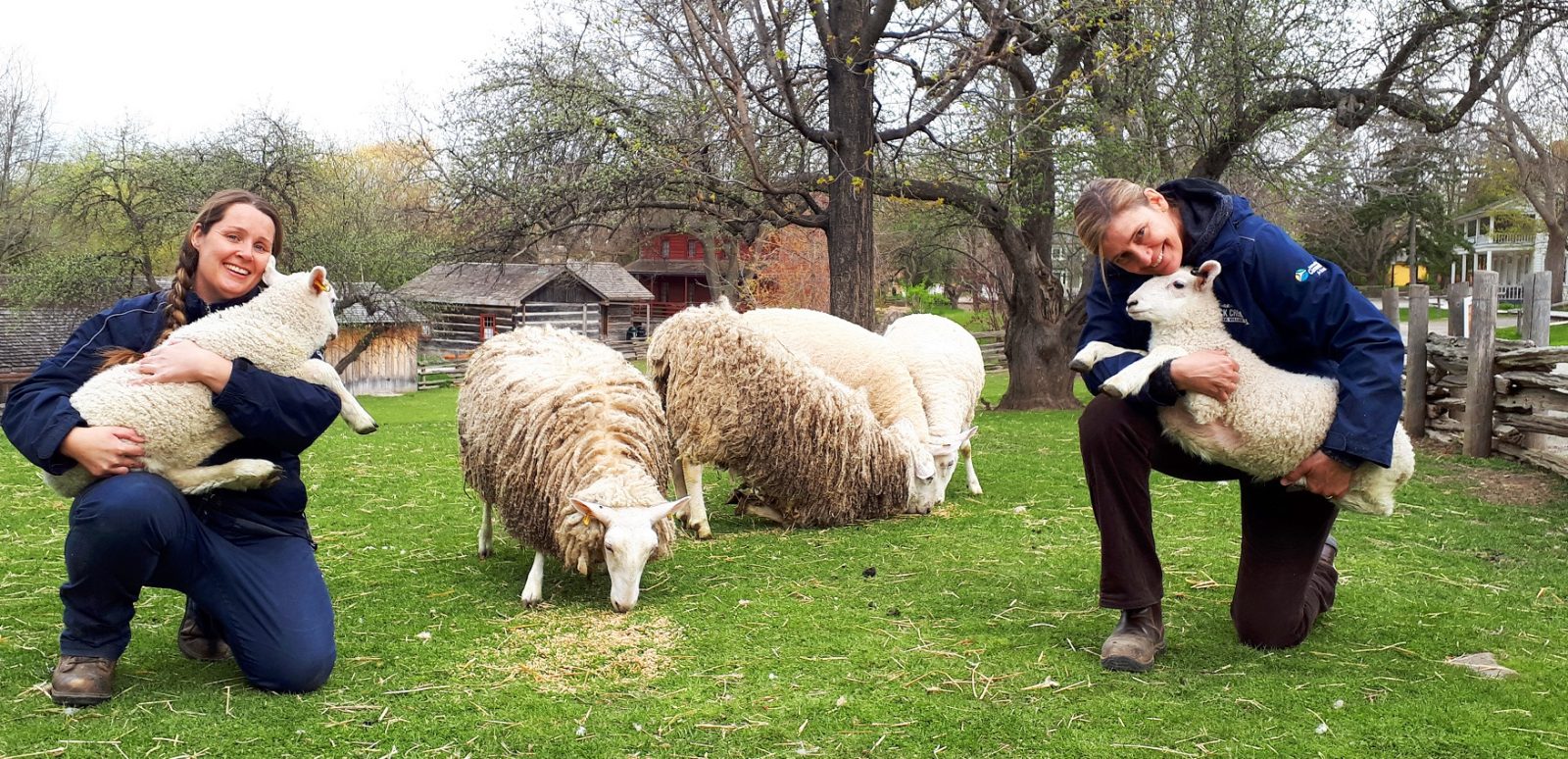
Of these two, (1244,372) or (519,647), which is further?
(519,647)

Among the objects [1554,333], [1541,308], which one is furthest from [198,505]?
[1554,333]

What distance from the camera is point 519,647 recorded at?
13.2 ft

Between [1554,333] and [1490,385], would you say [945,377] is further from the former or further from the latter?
[1554,333]

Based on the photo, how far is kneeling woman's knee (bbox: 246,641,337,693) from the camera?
3.39 m

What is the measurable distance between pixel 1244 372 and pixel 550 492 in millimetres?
2759

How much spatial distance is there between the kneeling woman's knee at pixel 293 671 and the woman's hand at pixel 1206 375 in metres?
2.77

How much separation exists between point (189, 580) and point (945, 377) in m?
5.93

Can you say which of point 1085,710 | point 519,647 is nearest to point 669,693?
point 519,647

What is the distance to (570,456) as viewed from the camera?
15.7ft

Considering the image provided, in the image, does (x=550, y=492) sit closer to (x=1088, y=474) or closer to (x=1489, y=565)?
(x=1088, y=474)

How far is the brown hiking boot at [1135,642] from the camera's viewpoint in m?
3.60

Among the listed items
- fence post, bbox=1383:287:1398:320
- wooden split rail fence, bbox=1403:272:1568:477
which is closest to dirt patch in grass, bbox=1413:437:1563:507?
wooden split rail fence, bbox=1403:272:1568:477

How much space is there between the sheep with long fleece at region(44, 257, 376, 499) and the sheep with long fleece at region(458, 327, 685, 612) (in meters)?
1.16

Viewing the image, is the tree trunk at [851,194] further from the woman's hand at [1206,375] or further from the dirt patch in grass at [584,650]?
the woman's hand at [1206,375]
